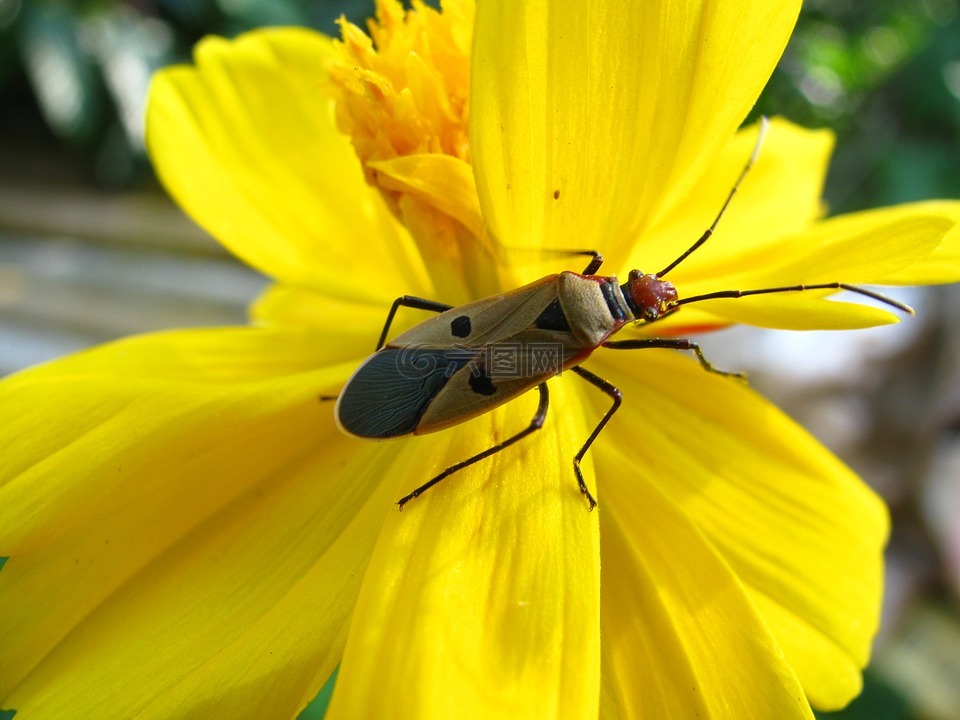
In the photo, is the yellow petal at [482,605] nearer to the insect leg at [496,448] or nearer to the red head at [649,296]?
the insect leg at [496,448]

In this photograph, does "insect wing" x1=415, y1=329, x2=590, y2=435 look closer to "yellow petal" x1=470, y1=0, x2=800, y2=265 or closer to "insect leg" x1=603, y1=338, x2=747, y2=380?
"insect leg" x1=603, y1=338, x2=747, y2=380

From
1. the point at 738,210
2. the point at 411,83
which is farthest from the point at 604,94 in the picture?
the point at 738,210

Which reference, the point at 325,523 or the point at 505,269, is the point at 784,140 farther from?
the point at 325,523

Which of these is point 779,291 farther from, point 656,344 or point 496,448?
point 496,448

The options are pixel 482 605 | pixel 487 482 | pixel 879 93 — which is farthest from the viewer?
pixel 879 93

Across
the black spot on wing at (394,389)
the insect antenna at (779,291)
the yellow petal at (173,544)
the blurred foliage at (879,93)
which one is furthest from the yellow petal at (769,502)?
the blurred foliage at (879,93)

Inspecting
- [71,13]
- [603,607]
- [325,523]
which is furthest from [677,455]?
[71,13]

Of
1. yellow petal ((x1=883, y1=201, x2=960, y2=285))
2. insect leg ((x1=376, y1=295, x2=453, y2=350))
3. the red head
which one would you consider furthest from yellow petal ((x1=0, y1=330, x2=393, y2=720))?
yellow petal ((x1=883, y1=201, x2=960, y2=285))
